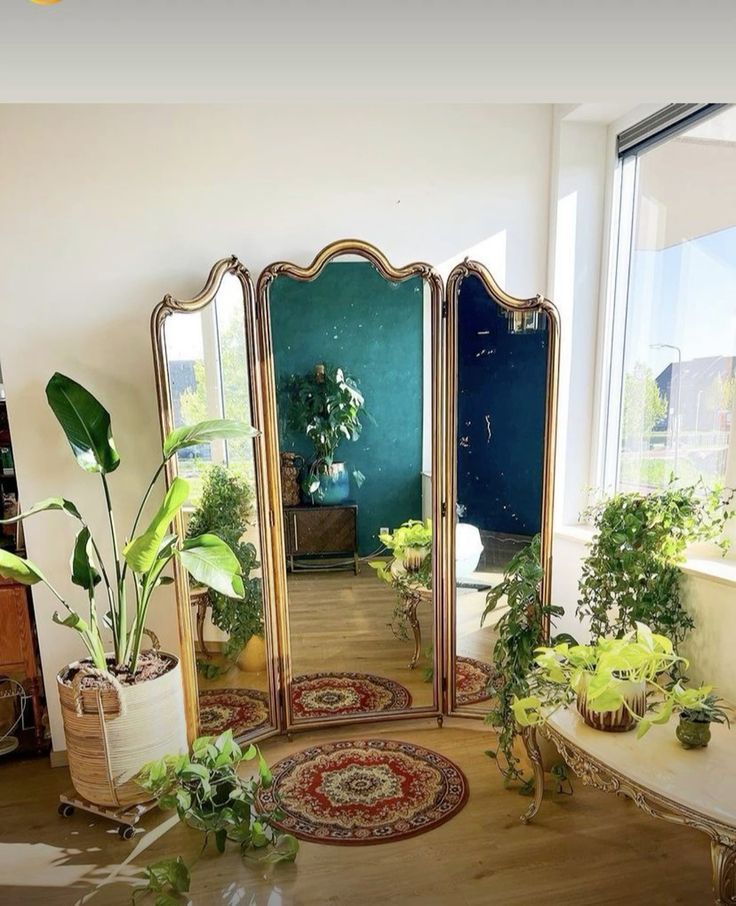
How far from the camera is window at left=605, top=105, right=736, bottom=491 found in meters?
2.33

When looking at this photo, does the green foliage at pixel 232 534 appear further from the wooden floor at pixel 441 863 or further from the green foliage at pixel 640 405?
the green foliage at pixel 640 405

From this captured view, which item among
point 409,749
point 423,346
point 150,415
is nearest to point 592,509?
point 423,346

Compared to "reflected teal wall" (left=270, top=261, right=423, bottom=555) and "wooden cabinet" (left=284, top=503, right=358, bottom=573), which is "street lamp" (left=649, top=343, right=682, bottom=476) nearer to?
"reflected teal wall" (left=270, top=261, right=423, bottom=555)

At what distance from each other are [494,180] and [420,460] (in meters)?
1.27

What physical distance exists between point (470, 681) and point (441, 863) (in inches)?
32.7

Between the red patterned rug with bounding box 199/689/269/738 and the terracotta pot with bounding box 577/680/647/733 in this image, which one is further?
the red patterned rug with bounding box 199/689/269/738

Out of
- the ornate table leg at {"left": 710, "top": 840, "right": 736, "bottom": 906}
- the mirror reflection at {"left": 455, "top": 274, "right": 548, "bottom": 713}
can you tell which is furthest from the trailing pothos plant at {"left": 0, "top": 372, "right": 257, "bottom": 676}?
the ornate table leg at {"left": 710, "top": 840, "right": 736, "bottom": 906}

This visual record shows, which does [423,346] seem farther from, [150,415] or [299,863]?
[299,863]

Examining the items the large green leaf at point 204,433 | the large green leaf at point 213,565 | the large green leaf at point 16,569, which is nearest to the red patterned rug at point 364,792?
the large green leaf at point 213,565

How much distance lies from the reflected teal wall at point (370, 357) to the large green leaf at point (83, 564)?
2.62ft

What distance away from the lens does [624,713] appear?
1816 mm

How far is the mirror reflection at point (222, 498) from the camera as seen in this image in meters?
2.33

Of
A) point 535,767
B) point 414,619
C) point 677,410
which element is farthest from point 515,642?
point 677,410

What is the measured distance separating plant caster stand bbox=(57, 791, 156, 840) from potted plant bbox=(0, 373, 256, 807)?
0.03m
